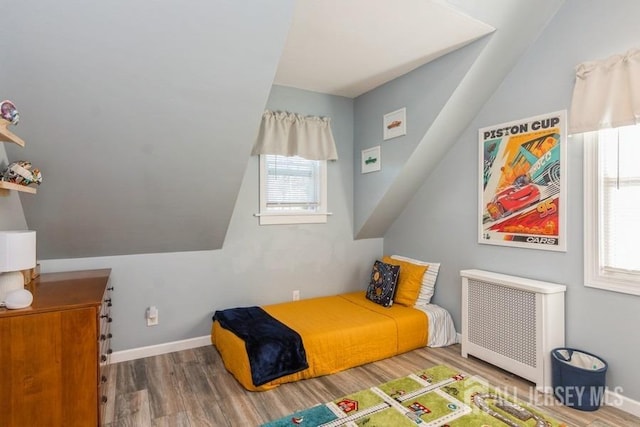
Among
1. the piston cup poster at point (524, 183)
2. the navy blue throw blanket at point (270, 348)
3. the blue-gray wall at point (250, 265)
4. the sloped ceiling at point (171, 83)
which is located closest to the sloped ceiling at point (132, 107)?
the sloped ceiling at point (171, 83)

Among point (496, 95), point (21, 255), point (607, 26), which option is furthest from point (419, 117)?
point (21, 255)

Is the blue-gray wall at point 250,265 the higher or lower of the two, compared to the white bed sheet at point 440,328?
higher

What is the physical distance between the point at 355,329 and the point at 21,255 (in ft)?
7.37

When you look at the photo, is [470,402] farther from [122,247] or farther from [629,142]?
[122,247]

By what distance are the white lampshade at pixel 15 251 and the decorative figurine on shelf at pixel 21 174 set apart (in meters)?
0.32

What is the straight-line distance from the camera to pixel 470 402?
227cm

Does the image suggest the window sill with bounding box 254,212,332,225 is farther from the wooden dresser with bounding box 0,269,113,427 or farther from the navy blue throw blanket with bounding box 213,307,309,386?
the wooden dresser with bounding box 0,269,113,427

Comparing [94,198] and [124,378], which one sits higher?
[94,198]

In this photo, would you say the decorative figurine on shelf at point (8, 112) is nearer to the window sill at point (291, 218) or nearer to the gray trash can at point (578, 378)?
the window sill at point (291, 218)

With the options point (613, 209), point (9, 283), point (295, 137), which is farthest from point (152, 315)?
point (613, 209)

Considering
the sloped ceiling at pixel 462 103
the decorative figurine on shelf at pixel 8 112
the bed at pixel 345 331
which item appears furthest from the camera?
the bed at pixel 345 331

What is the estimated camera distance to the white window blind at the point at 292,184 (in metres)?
3.57

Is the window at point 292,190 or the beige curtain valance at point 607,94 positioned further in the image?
the window at point 292,190

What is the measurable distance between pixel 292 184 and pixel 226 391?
6.67ft
